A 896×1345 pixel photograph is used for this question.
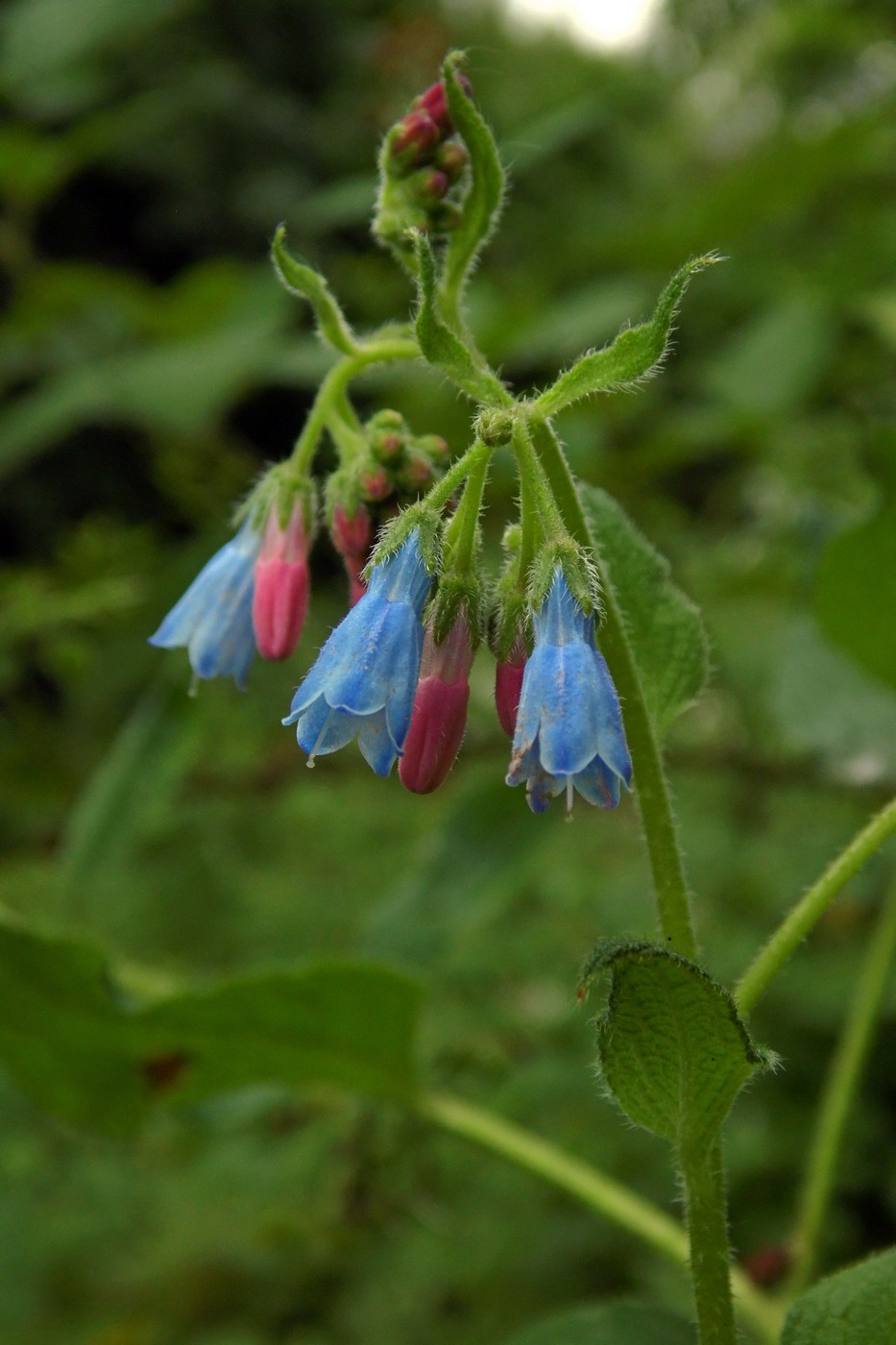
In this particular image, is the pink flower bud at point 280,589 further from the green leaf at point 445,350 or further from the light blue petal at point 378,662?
the green leaf at point 445,350

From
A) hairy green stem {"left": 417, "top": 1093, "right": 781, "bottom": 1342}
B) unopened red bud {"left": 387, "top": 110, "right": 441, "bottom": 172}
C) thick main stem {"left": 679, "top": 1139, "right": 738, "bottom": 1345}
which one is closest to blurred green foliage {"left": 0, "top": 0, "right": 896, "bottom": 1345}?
hairy green stem {"left": 417, "top": 1093, "right": 781, "bottom": 1342}

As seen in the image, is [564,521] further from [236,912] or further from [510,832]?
[236,912]

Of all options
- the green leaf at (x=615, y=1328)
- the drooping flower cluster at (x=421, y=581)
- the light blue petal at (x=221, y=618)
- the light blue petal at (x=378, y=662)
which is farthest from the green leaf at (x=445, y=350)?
the green leaf at (x=615, y=1328)

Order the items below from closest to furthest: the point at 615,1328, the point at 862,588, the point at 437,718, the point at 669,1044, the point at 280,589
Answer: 1. the point at 669,1044
2. the point at 437,718
3. the point at 615,1328
4. the point at 280,589
5. the point at 862,588

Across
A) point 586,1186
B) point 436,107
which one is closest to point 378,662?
point 436,107

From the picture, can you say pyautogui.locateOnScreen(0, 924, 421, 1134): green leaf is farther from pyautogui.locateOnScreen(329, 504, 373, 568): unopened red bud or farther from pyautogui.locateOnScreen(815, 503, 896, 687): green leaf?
pyautogui.locateOnScreen(815, 503, 896, 687): green leaf

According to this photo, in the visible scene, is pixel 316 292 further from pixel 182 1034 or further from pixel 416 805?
pixel 416 805
